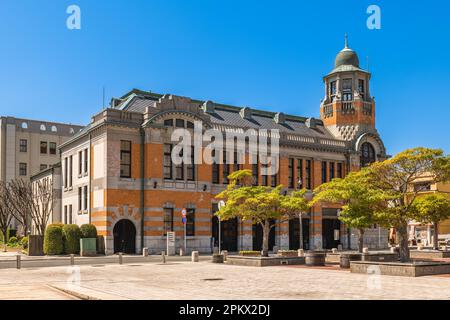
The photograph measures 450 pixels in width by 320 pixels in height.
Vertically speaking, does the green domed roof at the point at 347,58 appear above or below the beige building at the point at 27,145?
above

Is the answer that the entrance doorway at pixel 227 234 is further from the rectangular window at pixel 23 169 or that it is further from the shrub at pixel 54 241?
the rectangular window at pixel 23 169

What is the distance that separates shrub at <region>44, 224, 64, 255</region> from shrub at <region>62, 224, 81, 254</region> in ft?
1.22

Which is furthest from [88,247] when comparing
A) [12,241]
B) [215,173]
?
[12,241]

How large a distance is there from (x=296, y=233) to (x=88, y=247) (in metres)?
21.8

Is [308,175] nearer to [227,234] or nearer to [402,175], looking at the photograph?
[227,234]

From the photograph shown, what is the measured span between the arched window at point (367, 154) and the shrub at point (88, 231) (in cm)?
3126

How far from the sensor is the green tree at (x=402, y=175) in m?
26.8

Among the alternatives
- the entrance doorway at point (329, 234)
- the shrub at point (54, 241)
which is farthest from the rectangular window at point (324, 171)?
the shrub at point (54, 241)

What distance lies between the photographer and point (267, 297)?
55.8ft

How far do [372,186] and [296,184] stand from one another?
2692cm

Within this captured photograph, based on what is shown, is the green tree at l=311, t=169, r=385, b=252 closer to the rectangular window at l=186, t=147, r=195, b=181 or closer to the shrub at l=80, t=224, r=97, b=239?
the rectangular window at l=186, t=147, r=195, b=181

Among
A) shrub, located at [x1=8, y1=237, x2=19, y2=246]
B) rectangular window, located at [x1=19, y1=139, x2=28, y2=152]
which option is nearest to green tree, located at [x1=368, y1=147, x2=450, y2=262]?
shrub, located at [x1=8, y1=237, x2=19, y2=246]
